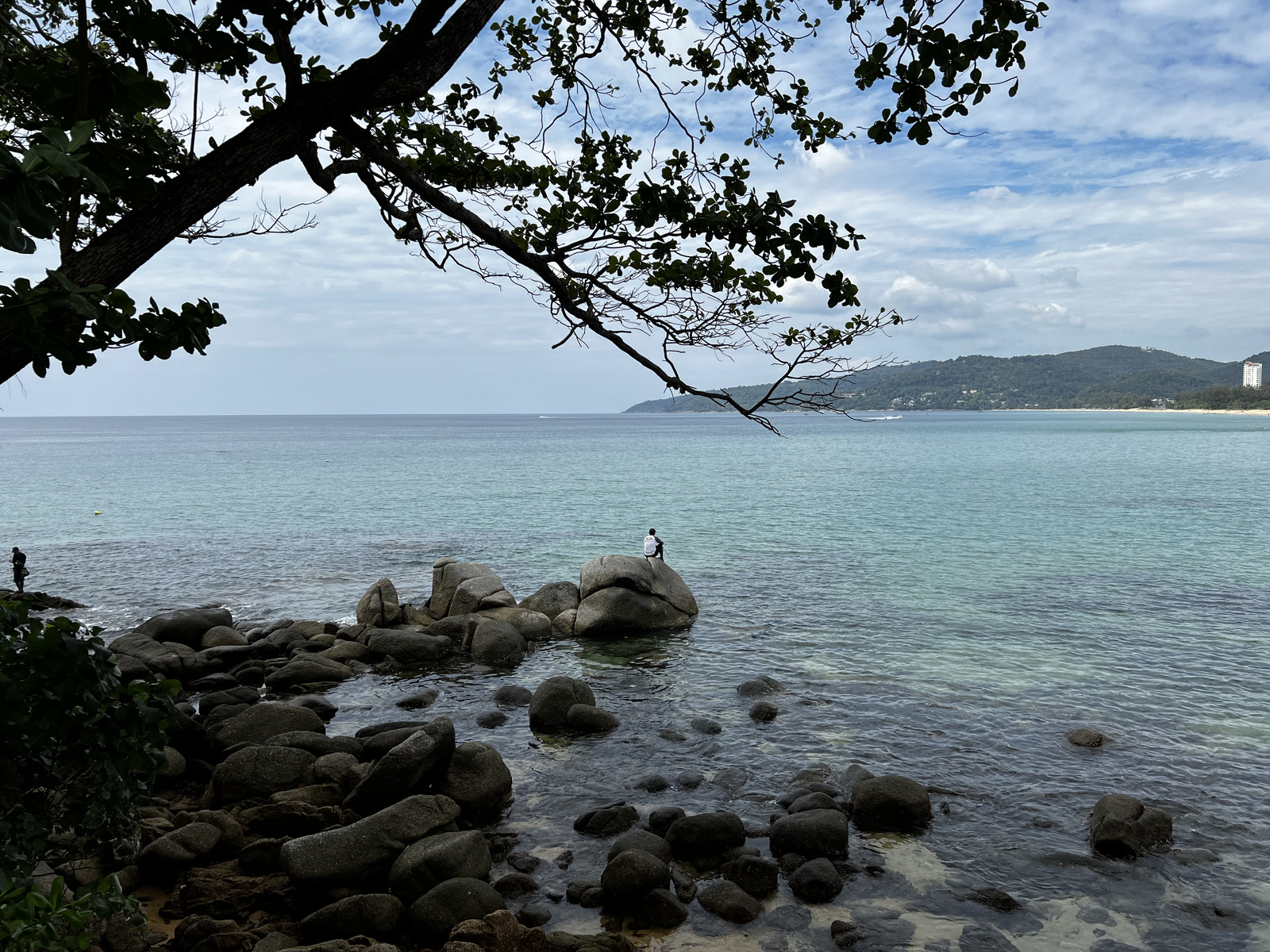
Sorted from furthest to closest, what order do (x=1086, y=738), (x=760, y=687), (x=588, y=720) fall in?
(x=760, y=687) → (x=588, y=720) → (x=1086, y=738)

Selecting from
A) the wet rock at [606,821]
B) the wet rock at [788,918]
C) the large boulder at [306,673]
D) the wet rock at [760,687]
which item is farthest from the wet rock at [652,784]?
the large boulder at [306,673]

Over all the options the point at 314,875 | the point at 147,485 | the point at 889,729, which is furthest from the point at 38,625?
the point at 147,485

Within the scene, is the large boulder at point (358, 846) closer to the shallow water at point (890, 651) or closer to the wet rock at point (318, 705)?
the shallow water at point (890, 651)

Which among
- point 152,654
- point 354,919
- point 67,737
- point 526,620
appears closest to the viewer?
point 67,737

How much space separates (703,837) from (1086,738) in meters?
6.90

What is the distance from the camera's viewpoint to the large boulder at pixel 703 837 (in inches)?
368

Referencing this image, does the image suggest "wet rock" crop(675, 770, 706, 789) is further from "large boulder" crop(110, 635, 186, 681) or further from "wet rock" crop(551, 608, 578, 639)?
"large boulder" crop(110, 635, 186, 681)

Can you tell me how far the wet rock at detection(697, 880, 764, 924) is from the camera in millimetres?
8219

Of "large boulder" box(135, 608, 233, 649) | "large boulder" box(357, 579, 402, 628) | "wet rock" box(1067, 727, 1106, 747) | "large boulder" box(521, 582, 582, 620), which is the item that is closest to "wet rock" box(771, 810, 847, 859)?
"wet rock" box(1067, 727, 1106, 747)

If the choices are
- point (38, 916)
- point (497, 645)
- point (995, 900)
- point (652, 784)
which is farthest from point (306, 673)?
point (38, 916)

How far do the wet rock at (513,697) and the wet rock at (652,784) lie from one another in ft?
12.2

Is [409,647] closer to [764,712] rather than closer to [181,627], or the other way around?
[181,627]

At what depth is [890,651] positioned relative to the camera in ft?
58.4

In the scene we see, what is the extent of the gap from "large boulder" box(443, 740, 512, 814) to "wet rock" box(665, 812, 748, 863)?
2.47m
